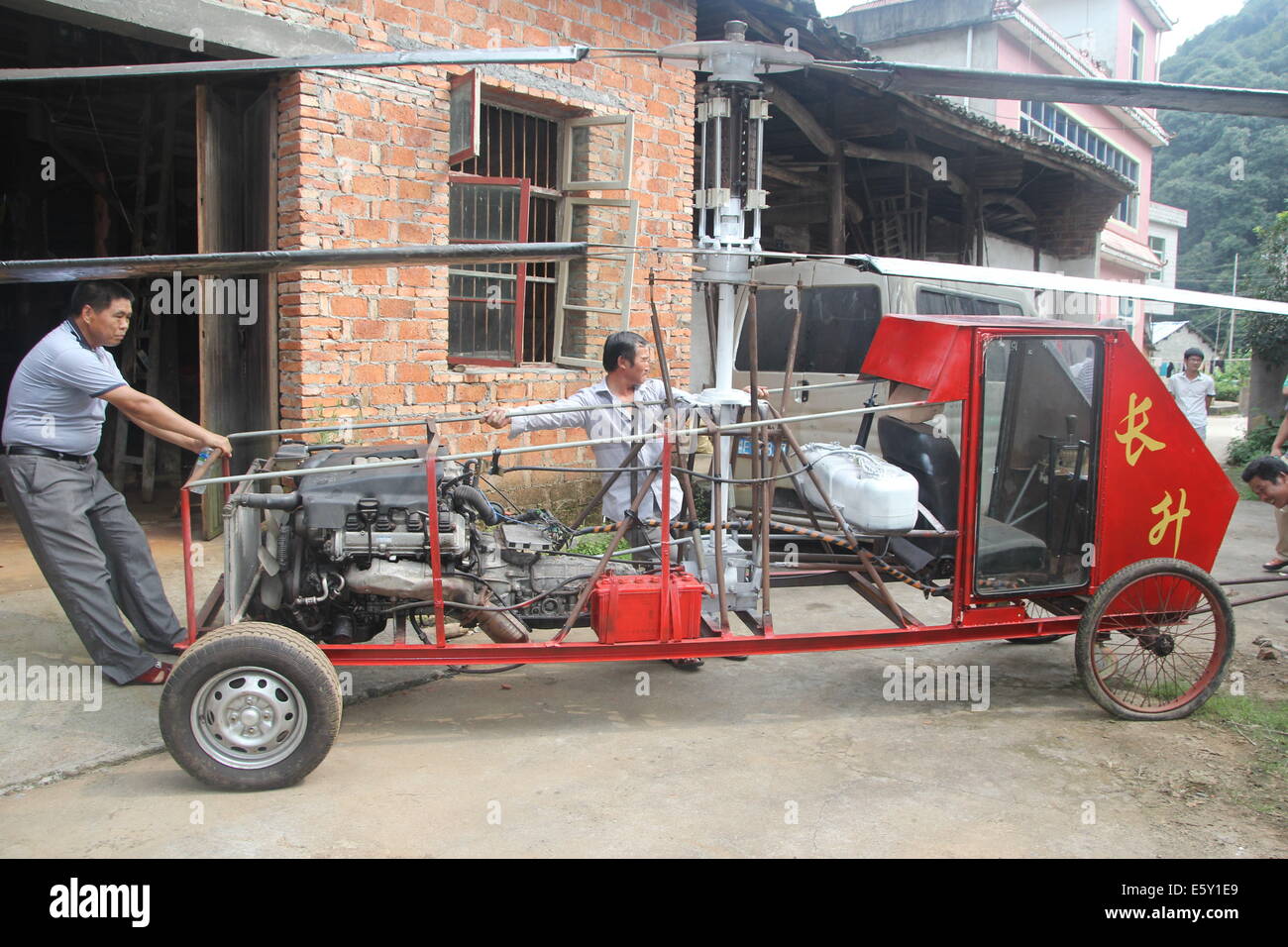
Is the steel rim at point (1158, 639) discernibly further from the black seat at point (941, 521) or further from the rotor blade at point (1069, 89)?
the rotor blade at point (1069, 89)

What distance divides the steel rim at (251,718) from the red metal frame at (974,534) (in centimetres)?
33

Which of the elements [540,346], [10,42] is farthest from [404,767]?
[10,42]

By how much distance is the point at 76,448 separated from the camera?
15.3ft

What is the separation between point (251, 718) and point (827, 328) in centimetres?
521

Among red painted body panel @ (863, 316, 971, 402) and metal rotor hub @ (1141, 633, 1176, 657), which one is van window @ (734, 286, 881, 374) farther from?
metal rotor hub @ (1141, 633, 1176, 657)

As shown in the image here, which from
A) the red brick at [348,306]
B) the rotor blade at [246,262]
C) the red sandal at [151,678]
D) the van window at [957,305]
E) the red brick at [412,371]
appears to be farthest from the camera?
the van window at [957,305]

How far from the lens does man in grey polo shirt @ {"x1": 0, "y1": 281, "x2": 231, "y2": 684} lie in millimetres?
4480

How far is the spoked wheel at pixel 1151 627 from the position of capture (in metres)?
4.50

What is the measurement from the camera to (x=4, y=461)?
179 inches

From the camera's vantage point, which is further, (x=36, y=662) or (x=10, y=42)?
(x=10, y=42)

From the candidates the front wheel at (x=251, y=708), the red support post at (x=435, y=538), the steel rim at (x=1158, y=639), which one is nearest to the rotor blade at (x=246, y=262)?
the red support post at (x=435, y=538)

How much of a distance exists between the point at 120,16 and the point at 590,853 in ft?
17.2

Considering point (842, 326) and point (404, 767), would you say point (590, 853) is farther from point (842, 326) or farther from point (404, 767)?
point (842, 326)

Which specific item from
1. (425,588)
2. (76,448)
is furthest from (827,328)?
(76,448)
